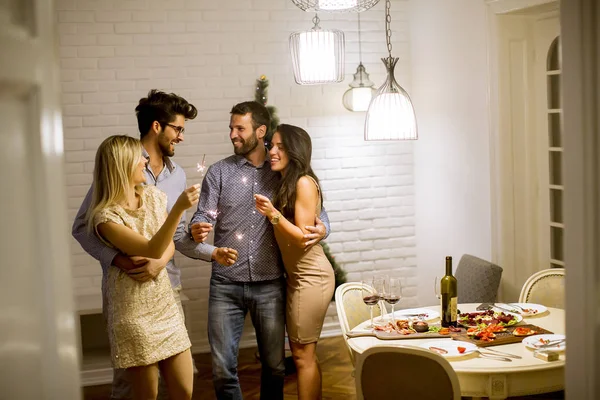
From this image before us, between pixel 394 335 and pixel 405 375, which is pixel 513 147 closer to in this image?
pixel 394 335

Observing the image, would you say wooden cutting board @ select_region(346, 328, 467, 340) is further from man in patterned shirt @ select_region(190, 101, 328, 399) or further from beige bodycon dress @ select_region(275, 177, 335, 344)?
man in patterned shirt @ select_region(190, 101, 328, 399)

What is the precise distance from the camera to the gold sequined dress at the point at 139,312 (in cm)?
321

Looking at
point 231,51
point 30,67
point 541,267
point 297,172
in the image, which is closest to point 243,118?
point 297,172

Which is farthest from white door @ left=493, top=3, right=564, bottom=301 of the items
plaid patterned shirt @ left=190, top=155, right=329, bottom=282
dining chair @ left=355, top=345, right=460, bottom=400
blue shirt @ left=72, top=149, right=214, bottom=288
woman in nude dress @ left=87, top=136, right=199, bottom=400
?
woman in nude dress @ left=87, top=136, right=199, bottom=400

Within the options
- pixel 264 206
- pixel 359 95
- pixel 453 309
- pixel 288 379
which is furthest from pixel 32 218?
pixel 359 95

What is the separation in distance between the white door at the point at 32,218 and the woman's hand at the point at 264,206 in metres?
2.37

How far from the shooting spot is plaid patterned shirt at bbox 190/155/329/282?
4.11m

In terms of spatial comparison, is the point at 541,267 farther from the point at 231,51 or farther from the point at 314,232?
the point at 231,51

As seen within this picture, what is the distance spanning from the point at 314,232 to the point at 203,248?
0.58m

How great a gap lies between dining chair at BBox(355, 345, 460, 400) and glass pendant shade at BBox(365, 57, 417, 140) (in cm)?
173

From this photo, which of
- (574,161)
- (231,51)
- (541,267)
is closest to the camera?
(574,161)

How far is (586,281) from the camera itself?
5.65 ft

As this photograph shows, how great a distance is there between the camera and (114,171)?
3217 mm

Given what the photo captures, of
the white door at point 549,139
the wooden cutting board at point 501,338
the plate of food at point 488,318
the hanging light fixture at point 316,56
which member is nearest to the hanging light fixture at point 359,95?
the hanging light fixture at point 316,56
